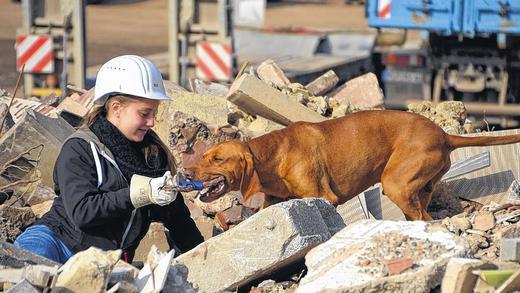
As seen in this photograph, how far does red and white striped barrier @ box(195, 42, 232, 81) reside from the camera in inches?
542

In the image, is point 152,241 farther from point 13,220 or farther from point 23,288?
point 23,288

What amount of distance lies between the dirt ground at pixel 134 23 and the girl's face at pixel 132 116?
14585 millimetres

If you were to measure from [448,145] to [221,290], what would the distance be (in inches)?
101

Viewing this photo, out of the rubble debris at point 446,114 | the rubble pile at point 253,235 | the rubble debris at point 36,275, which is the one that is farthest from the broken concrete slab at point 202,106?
the rubble debris at point 36,275

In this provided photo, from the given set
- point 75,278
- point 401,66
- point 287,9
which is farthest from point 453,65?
point 287,9

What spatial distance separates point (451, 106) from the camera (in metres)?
9.23

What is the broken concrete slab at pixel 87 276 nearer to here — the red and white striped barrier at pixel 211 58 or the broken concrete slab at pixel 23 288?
the broken concrete slab at pixel 23 288

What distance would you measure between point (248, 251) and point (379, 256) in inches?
33.2

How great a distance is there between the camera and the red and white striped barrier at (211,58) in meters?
13.8

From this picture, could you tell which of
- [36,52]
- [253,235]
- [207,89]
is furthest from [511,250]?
[36,52]

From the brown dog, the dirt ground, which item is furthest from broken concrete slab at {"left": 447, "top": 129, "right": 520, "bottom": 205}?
the dirt ground

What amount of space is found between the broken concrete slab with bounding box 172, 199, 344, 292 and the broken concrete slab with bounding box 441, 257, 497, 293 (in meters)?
0.98

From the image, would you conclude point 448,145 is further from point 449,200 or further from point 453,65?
point 453,65

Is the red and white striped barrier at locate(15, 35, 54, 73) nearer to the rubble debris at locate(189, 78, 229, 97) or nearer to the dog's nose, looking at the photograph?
the rubble debris at locate(189, 78, 229, 97)
